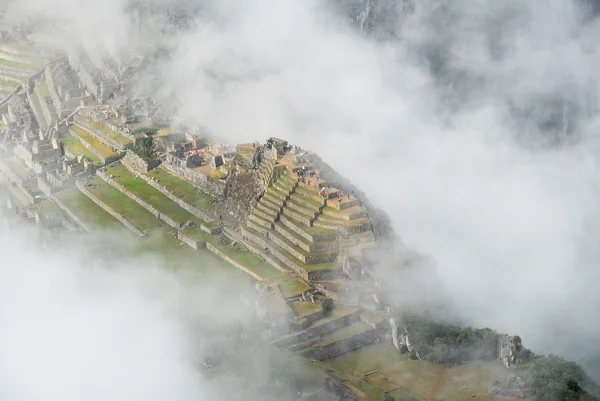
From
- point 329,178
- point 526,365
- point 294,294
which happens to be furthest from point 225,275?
point 526,365

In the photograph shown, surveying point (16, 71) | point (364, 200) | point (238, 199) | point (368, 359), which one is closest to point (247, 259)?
point (238, 199)

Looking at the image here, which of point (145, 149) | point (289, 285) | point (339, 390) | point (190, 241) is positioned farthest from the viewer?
point (145, 149)

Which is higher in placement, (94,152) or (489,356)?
(489,356)

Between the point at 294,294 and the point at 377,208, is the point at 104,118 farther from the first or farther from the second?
the point at 294,294

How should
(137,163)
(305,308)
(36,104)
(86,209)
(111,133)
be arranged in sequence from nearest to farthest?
(305,308) < (86,209) < (137,163) < (111,133) < (36,104)

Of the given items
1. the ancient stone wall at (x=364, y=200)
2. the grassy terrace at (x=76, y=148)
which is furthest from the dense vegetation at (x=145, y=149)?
the ancient stone wall at (x=364, y=200)

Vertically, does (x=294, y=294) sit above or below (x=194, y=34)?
below

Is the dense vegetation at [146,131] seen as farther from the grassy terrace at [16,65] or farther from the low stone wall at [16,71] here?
the grassy terrace at [16,65]

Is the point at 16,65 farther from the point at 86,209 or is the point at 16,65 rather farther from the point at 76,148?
the point at 86,209
